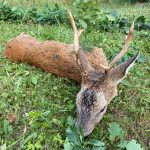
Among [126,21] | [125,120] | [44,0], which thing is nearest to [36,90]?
[125,120]

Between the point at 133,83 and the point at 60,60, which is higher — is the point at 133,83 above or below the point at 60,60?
below

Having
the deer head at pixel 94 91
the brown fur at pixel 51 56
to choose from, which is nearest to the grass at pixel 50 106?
the brown fur at pixel 51 56

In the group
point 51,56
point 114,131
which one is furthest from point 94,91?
point 51,56

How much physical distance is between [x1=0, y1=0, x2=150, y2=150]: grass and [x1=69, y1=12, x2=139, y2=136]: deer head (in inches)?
11.2

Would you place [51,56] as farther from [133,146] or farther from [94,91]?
[133,146]

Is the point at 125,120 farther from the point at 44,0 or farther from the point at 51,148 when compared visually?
the point at 44,0

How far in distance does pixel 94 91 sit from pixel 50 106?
0.79 metres

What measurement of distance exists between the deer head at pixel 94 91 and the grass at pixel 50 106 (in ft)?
0.93

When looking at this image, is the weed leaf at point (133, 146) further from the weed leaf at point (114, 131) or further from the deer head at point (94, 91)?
the deer head at point (94, 91)

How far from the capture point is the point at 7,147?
16.6 feet

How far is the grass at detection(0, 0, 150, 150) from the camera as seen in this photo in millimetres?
5199

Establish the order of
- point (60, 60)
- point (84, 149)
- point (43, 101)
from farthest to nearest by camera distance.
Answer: point (60, 60)
point (43, 101)
point (84, 149)

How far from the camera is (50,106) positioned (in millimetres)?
5590

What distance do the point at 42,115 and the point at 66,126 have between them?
33 centimetres
